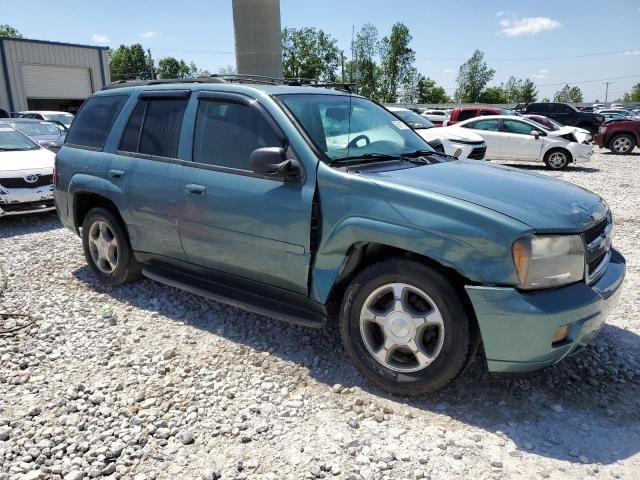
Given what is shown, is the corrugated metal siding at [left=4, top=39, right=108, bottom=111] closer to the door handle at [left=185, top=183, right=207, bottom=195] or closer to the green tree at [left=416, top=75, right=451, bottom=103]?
the door handle at [left=185, top=183, right=207, bottom=195]

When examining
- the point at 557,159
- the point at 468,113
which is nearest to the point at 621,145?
the point at 468,113

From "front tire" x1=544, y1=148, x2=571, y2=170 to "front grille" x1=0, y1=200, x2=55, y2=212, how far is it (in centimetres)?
1272

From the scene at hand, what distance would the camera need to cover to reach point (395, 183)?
120 inches

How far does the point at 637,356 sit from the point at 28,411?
400 centimetres

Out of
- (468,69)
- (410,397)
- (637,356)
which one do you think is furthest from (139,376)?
(468,69)

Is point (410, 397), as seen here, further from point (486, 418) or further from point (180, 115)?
point (180, 115)

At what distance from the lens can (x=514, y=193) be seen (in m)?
3.11

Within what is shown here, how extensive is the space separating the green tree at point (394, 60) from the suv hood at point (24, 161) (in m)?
68.4

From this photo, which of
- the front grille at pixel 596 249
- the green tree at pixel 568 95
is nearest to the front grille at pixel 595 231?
the front grille at pixel 596 249

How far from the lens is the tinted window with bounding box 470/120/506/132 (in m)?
15.2

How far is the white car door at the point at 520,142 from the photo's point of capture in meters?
14.7

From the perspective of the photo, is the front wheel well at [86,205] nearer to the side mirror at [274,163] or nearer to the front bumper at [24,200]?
the side mirror at [274,163]

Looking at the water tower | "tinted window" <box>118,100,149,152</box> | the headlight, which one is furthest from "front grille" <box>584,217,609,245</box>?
the water tower

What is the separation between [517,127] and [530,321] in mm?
13749
